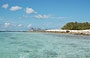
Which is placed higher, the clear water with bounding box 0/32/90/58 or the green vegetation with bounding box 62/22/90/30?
the green vegetation with bounding box 62/22/90/30

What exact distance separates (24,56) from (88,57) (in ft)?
17.3

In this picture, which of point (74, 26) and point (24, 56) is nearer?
point (24, 56)

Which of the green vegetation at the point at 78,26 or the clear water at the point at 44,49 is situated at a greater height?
the green vegetation at the point at 78,26

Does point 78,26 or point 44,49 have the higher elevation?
point 78,26

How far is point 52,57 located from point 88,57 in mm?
2987

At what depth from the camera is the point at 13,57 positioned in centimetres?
1648

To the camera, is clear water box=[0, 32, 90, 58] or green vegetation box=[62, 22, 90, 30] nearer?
clear water box=[0, 32, 90, 58]

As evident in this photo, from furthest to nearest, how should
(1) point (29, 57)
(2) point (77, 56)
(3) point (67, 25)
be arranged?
(3) point (67, 25), (2) point (77, 56), (1) point (29, 57)

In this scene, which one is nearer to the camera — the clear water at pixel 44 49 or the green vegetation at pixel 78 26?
the clear water at pixel 44 49

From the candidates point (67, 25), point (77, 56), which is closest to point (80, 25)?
point (67, 25)

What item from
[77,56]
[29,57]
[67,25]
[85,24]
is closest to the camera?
[29,57]

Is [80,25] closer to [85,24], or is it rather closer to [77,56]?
[85,24]

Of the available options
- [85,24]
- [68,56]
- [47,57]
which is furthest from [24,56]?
[85,24]

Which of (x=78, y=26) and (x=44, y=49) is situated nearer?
(x=44, y=49)
